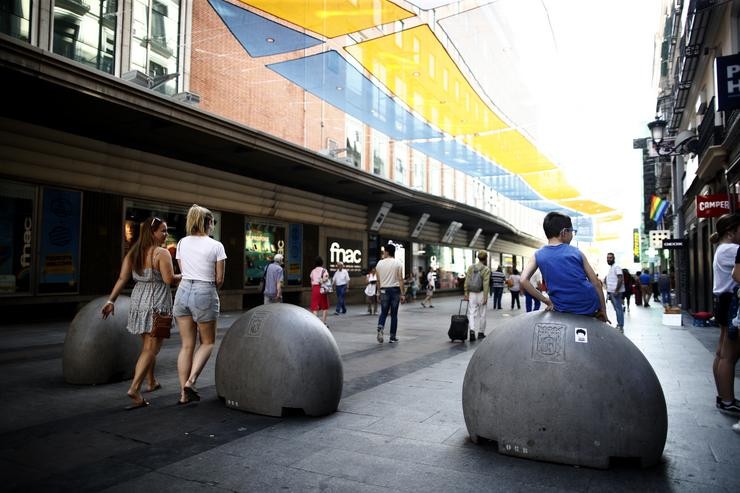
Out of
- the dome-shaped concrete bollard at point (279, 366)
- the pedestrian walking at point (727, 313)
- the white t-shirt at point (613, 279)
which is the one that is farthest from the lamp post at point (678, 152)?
the dome-shaped concrete bollard at point (279, 366)

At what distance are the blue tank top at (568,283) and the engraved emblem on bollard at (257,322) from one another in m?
2.70

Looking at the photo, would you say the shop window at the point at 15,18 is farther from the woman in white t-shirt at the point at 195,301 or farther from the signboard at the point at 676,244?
the signboard at the point at 676,244

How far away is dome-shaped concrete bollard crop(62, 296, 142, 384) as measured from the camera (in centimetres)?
597

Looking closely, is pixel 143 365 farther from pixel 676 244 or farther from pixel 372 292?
pixel 676 244

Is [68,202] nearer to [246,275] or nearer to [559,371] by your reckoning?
[246,275]

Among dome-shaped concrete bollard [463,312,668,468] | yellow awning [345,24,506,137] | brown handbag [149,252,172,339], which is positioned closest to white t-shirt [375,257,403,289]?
brown handbag [149,252,172,339]

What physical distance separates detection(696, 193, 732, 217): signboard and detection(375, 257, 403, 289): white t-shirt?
26.7 ft

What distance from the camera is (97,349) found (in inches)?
237

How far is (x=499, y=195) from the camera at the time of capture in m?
33.5

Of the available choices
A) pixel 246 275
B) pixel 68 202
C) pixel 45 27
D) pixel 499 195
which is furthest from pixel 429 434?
pixel 499 195

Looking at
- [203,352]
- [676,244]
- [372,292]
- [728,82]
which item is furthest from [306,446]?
[676,244]

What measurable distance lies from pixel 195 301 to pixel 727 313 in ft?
17.5

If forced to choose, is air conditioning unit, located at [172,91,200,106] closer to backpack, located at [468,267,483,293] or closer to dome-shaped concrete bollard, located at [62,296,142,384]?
dome-shaped concrete bollard, located at [62,296,142,384]

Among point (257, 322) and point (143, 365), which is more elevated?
point (257, 322)
